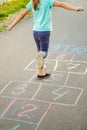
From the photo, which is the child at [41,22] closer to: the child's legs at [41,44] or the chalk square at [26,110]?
the child's legs at [41,44]

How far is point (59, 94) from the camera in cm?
633

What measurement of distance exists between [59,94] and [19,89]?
70 centimetres

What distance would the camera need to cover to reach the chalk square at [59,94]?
608 centimetres

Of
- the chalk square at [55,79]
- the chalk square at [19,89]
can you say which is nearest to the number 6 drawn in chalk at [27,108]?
the chalk square at [19,89]

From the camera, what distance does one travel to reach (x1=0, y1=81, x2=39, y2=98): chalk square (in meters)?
6.44

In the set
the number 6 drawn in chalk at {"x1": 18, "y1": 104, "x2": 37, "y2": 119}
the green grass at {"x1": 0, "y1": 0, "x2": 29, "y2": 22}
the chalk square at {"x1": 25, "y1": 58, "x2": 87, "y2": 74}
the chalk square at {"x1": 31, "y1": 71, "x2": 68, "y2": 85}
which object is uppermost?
the number 6 drawn in chalk at {"x1": 18, "y1": 104, "x2": 37, "y2": 119}

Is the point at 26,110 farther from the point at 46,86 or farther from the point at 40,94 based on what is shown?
the point at 46,86

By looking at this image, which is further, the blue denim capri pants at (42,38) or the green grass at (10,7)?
the green grass at (10,7)

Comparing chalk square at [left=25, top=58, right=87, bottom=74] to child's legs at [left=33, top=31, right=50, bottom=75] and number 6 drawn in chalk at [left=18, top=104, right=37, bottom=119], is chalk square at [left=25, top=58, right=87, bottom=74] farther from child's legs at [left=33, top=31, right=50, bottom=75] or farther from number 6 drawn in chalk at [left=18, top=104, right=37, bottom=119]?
number 6 drawn in chalk at [left=18, top=104, right=37, bottom=119]

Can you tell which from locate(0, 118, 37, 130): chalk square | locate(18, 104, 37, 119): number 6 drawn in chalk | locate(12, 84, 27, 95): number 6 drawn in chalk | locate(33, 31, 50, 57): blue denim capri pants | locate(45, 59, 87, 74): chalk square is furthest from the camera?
locate(45, 59, 87, 74): chalk square

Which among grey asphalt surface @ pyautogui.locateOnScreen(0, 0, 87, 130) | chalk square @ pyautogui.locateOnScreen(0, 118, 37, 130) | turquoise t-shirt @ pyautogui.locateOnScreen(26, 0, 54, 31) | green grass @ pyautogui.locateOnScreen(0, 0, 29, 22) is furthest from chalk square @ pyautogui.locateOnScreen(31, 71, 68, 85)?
green grass @ pyautogui.locateOnScreen(0, 0, 29, 22)

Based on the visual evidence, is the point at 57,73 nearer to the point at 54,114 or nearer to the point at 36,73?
the point at 36,73

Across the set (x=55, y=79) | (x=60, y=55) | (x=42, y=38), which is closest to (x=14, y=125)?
(x=55, y=79)

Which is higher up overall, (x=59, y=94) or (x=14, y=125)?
(x=14, y=125)
